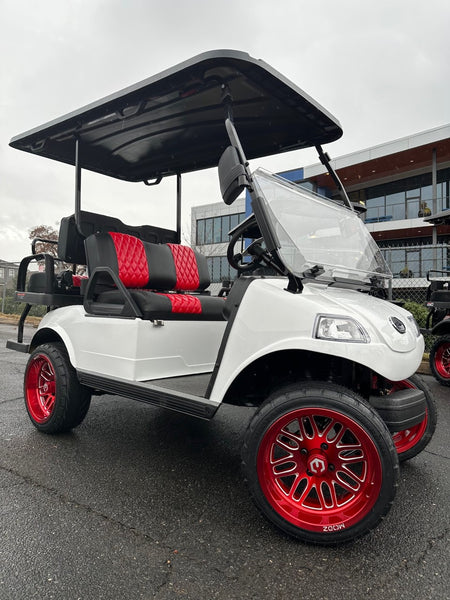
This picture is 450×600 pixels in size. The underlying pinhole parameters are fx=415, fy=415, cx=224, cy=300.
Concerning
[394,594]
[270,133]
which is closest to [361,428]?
[394,594]

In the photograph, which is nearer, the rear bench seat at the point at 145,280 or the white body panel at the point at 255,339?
the white body panel at the point at 255,339

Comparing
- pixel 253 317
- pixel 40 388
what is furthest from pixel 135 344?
pixel 40 388

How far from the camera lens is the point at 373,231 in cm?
2209

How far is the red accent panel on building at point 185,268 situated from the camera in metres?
4.11

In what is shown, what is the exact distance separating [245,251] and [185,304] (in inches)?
26.8

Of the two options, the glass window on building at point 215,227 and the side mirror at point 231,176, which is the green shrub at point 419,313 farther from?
the glass window on building at point 215,227

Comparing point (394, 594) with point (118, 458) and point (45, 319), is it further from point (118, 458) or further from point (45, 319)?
point (45, 319)

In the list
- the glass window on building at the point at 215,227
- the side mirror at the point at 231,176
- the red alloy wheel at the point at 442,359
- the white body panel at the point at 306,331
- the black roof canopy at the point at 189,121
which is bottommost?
the red alloy wheel at the point at 442,359

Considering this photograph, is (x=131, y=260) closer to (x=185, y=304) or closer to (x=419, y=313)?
(x=185, y=304)

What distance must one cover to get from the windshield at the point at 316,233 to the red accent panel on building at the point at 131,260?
1.51 meters

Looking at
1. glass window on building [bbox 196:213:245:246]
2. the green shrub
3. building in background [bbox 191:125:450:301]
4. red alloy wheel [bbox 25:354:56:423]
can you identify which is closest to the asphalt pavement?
red alloy wheel [bbox 25:354:56:423]

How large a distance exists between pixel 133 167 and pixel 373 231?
20.0 meters

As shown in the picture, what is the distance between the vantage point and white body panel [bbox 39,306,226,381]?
8.94 feet

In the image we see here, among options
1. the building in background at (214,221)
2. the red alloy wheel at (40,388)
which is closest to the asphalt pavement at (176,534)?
the red alloy wheel at (40,388)
